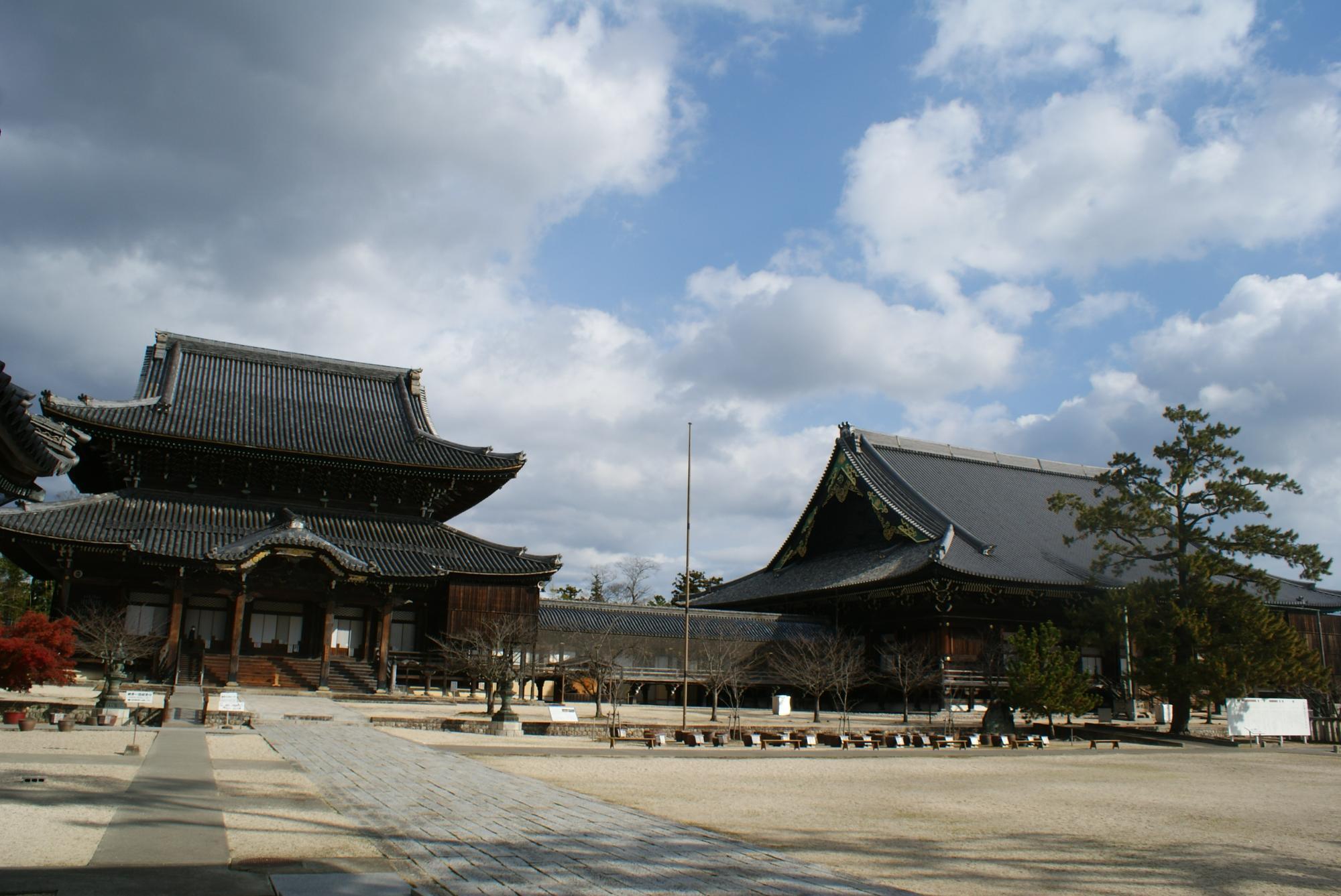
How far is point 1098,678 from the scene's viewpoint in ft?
120

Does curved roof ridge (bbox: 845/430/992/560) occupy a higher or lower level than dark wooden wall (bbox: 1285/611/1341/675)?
higher

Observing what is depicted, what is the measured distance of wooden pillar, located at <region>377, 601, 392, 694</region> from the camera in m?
32.1

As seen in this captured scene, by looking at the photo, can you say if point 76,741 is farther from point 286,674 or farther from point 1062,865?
point 286,674

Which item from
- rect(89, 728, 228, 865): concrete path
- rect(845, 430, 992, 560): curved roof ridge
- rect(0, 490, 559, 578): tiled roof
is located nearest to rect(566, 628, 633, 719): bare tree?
rect(0, 490, 559, 578): tiled roof

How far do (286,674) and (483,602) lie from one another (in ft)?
22.5

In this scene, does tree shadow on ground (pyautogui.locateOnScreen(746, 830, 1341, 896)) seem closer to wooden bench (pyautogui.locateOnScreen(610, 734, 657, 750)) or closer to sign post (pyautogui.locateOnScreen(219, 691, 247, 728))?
wooden bench (pyautogui.locateOnScreen(610, 734, 657, 750))

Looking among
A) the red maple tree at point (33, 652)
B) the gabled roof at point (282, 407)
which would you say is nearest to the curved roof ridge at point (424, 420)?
the gabled roof at point (282, 407)

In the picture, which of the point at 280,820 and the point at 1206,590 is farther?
the point at 1206,590

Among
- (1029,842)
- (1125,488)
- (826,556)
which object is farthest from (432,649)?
(1029,842)

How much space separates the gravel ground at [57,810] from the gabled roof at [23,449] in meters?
2.99

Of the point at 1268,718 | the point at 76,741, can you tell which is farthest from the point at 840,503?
the point at 76,741

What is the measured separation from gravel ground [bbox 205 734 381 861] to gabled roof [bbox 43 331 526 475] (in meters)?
23.8

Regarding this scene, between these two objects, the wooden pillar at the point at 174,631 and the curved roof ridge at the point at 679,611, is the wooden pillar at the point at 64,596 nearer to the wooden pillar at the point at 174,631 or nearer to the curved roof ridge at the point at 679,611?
the wooden pillar at the point at 174,631

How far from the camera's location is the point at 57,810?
889 centimetres
